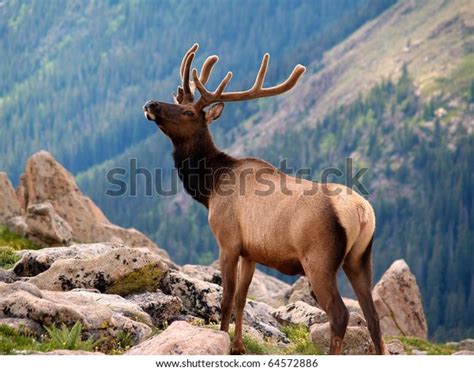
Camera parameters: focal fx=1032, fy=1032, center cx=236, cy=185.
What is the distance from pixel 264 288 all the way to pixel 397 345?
62.3 feet

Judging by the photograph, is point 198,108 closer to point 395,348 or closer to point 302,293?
point 395,348

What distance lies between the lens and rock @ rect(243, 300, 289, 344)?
22.5m

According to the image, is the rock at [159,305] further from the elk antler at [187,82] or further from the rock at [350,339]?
the elk antler at [187,82]

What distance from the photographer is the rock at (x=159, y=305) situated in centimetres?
2084

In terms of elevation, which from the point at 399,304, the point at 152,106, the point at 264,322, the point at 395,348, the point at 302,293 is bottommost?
the point at 399,304

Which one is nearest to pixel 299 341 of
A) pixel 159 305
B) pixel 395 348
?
pixel 159 305

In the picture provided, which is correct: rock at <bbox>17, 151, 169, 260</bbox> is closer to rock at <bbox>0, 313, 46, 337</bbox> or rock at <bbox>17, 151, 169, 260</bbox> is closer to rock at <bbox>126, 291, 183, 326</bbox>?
rock at <bbox>126, 291, 183, 326</bbox>

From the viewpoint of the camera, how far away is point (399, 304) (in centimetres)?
4084

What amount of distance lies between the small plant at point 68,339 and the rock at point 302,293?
56.5ft

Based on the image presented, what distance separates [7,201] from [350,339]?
77.6ft

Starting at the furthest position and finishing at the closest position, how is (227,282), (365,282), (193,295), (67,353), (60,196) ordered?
(60,196) → (193,295) → (227,282) → (365,282) → (67,353)

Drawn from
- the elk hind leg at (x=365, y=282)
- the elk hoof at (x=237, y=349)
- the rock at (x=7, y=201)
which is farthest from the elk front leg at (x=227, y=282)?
the rock at (x=7, y=201)

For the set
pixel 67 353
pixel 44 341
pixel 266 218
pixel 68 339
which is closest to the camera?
pixel 67 353
